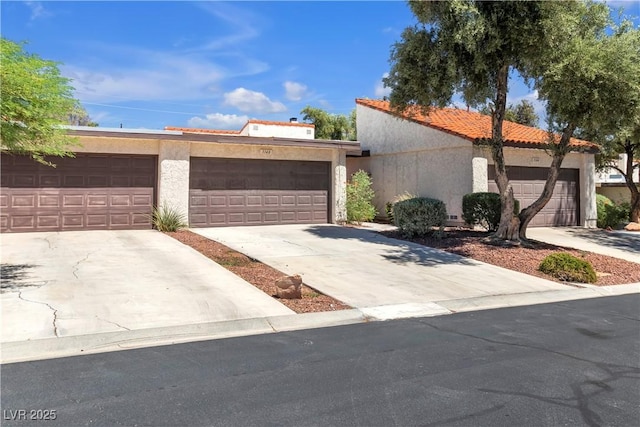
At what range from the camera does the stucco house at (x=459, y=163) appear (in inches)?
691

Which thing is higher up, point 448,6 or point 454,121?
point 448,6

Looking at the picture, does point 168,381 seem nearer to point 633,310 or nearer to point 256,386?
point 256,386

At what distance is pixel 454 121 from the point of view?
2033cm

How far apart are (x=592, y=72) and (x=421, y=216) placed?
5843 mm

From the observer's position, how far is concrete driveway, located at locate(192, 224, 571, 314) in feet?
28.5

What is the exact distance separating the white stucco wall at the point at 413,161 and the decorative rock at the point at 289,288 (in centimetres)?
1078

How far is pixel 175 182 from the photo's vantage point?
52.6 ft

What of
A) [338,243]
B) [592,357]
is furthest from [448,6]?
[592,357]

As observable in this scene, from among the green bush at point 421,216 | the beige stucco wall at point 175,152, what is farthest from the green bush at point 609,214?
Result: the beige stucco wall at point 175,152

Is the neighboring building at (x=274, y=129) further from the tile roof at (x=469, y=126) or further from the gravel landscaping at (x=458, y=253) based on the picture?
the gravel landscaping at (x=458, y=253)

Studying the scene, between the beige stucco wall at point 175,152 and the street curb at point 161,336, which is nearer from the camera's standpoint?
the street curb at point 161,336

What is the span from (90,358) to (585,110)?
1195 centimetres

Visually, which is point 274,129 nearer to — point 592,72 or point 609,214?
point 609,214

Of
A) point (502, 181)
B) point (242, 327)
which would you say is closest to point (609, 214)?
point (502, 181)
